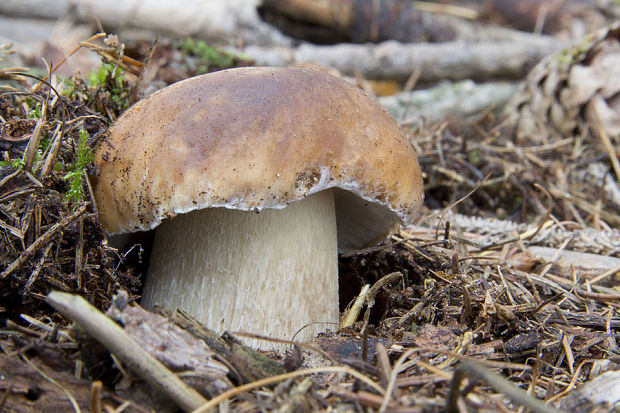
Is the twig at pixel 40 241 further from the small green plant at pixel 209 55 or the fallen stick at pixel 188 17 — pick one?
the fallen stick at pixel 188 17

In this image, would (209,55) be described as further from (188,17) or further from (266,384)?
(266,384)

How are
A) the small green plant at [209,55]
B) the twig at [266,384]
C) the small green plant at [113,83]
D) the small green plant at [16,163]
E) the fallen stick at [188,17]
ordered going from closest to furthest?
the twig at [266,384] < the small green plant at [16,163] < the small green plant at [113,83] < the small green plant at [209,55] < the fallen stick at [188,17]

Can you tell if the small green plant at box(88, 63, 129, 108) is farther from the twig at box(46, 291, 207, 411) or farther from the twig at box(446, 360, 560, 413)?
the twig at box(446, 360, 560, 413)

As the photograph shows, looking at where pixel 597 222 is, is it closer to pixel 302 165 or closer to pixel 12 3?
pixel 302 165

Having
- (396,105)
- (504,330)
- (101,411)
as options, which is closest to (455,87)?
(396,105)

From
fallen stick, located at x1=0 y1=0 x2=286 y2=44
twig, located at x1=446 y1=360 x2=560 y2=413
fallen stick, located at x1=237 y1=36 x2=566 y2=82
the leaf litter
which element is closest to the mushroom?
the leaf litter

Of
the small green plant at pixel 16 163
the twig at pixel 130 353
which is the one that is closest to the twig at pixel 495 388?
the twig at pixel 130 353

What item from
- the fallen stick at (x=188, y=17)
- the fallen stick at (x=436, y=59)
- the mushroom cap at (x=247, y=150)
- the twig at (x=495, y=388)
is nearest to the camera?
the twig at (x=495, y=388)
